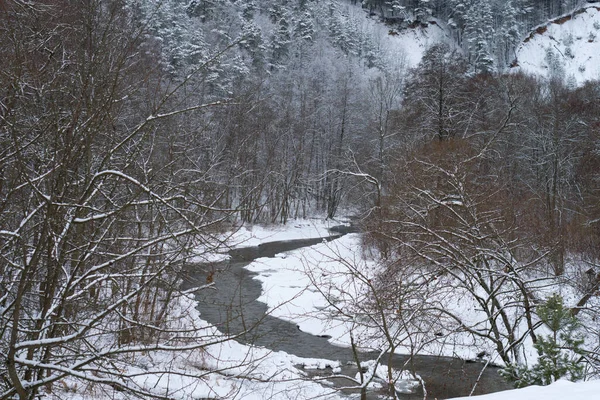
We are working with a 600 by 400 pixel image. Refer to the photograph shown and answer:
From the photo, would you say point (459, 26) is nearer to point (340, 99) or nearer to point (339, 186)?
point (340, 99)

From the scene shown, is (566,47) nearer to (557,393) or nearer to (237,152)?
(237,152)

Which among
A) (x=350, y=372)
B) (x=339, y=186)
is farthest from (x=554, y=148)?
(x=339, y=186)

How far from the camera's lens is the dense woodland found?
3227mm

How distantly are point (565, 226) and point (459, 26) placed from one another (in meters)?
68.9

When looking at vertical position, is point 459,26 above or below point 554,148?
above

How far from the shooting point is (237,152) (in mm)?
9047

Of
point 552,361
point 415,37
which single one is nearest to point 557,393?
point 552,361

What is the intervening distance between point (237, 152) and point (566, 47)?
3027 inches

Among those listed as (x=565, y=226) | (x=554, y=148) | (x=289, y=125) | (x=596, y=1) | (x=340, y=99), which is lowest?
(x=565, y=226)

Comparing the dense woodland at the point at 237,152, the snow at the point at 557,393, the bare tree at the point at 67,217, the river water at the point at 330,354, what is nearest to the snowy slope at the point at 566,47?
the dense woodland at the point at 237,152

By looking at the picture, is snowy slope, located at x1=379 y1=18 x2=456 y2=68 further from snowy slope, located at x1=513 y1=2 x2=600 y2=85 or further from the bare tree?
the bare tree

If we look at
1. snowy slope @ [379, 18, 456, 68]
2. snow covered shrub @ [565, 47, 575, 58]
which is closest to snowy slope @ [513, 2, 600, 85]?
snow covered shrub @ [565, 47, 575, 58]

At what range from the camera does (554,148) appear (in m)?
19.2

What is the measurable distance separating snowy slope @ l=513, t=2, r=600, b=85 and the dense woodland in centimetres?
272
